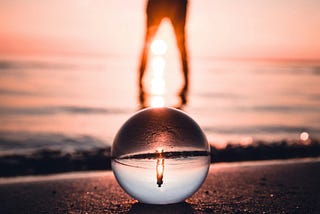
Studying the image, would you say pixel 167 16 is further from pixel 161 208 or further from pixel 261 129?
pixel 261 129

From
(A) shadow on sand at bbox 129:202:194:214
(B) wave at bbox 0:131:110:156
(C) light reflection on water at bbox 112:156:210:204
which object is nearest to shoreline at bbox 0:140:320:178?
(B) wave at bbox 0:131:110:156

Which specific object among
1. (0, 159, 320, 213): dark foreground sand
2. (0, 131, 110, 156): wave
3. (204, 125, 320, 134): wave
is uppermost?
(0, 159, 320, 213): dark foreground sand

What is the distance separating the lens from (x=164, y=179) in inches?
132

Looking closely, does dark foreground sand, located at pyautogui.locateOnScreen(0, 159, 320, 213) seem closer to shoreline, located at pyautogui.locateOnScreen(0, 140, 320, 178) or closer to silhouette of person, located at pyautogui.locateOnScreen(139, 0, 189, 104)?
silhouette of person, located at pyautogui.locateOnScreen(139, 0, 189, 104)

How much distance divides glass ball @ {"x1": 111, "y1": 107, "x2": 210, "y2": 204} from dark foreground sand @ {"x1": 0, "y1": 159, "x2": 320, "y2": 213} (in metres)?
0.30

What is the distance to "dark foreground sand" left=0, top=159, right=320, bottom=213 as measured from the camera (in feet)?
12.6

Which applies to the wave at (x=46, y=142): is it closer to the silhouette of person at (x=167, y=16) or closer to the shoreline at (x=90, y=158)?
the shoreline at (x=90, y=158)

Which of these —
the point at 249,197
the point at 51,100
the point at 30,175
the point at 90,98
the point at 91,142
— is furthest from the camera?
the point at 90,98

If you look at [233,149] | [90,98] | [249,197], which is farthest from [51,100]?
[249,197]

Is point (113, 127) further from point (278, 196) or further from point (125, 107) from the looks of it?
point (278, 196)

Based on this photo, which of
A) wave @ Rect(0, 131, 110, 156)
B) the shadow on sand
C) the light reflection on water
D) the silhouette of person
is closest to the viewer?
the light reflection on water

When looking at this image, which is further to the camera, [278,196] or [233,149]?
[233,149]

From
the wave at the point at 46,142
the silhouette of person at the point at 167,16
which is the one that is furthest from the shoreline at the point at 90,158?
the silhouette of person at the point at 167,16

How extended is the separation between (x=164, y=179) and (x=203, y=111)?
16192mm
